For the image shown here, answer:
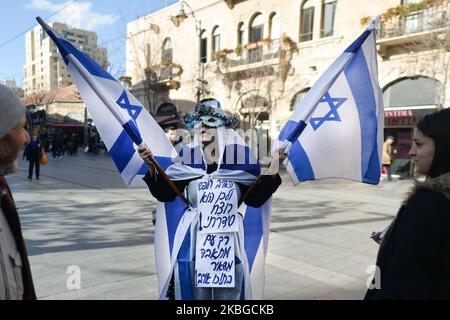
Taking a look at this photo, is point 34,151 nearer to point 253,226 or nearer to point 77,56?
point 77,56

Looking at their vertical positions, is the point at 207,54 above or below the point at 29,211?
above

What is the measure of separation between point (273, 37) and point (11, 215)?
68.6 feet

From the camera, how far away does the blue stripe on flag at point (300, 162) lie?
306cm

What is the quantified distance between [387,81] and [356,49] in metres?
14.4

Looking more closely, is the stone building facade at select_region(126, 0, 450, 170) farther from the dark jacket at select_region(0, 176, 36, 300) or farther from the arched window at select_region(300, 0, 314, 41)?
the dark jacket at select_region(0, 176, 36, 300)

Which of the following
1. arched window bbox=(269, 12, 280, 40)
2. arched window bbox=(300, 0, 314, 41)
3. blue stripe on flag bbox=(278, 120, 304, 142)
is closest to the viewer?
blue stripe on flag bbox=(278, 120, 304, 142)

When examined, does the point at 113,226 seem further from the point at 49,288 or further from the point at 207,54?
the point at 207,54

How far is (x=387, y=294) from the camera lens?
1.53 metres

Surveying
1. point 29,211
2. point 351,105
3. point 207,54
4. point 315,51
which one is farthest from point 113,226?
point 207,54

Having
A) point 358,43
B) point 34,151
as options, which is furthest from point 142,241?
point 34,151

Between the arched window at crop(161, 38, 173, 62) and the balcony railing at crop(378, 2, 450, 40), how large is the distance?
16.8 metres

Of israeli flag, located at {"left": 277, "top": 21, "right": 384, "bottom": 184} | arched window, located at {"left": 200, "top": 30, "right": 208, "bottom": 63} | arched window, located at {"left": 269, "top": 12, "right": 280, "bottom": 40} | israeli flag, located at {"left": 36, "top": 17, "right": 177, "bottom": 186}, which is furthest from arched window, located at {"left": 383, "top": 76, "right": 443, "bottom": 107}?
israeli flag, located at {"left": 36, "top": 17, "right": 177, "bottom": 186}

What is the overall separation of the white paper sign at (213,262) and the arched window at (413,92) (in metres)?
14.3

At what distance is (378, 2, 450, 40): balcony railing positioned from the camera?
1345 centimetres
